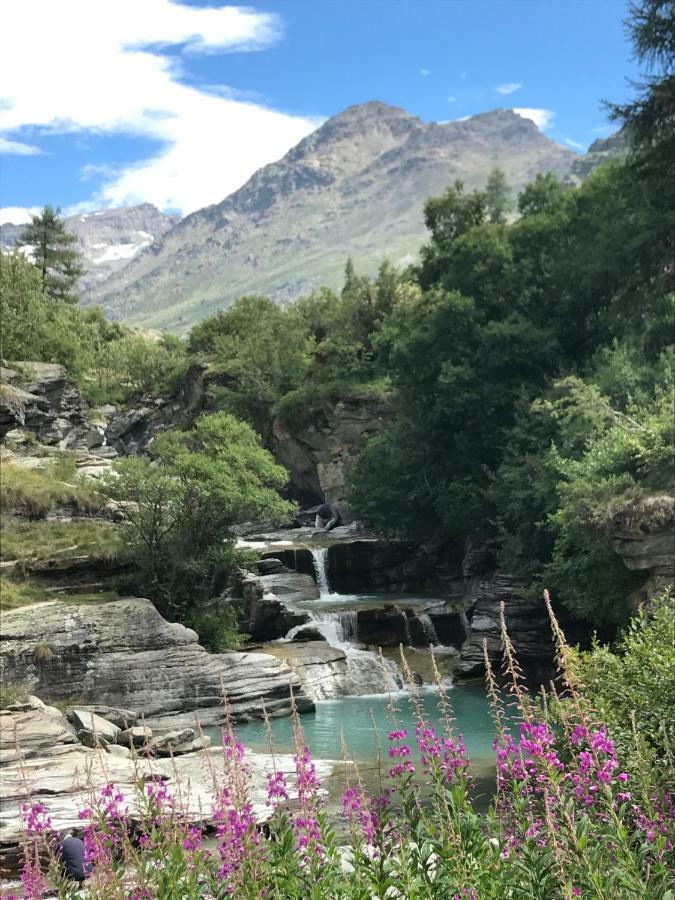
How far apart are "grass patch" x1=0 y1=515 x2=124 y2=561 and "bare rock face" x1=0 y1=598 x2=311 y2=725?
235cm

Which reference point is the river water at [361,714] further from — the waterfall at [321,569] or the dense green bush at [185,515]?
the dense green bush at [185,515]

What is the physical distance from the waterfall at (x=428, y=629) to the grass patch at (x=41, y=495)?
37.2 feet

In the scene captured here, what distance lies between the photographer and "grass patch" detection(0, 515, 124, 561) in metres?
24.3

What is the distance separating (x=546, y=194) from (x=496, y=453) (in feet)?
49.4

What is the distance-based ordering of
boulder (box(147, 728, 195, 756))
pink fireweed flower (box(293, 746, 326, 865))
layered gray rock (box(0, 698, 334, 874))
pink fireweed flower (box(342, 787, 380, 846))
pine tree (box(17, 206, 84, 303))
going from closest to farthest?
pink fireweed flower (box(293, 746, 326, 865))
pink fireweed flower (box(342, 787, 380, 846))
layered gray rock (box(0, 698, 334, 874))
boulder (box(147, 728, 195, 756))
pine tree (box(17, 206, 84, 303))

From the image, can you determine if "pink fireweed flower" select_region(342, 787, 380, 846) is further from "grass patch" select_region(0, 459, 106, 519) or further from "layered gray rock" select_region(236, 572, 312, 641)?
"grass patch" select_region(0, 459, 106, 519)

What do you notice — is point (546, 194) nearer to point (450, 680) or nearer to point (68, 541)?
point (450, 680)

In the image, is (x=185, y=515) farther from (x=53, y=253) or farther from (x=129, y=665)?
(x=53, y=253)

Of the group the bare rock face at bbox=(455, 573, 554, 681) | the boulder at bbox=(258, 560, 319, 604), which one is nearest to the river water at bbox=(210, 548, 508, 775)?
the bare rock face at bbox=(455, 573, 554, 681)

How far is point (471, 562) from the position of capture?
1363 inches

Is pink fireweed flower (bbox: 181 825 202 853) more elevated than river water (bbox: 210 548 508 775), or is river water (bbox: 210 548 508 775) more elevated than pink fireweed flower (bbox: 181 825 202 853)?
pink fireweed flower (bbox: 181 825 202 853)

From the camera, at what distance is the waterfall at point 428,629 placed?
94.1 feet

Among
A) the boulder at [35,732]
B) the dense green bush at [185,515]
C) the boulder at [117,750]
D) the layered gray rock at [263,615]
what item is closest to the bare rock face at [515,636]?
the layered gray rock at [263,615]

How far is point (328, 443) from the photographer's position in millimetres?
47750
